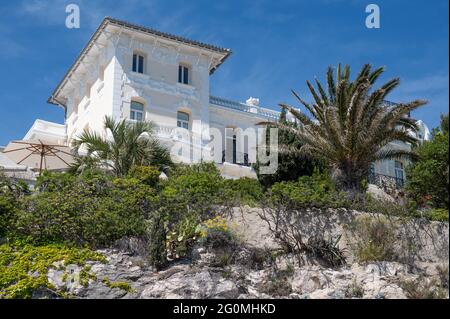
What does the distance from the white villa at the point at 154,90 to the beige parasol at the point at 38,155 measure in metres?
5.86

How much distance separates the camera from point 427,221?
19734 millimetres

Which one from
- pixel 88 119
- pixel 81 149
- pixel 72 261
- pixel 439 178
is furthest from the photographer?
pixel 88 119

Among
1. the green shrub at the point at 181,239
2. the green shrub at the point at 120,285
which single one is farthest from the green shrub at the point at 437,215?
the green shrub at the point at 120,285

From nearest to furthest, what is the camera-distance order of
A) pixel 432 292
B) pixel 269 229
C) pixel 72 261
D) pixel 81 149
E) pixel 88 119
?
1. pixel 432 292
2. pixel 72 261
3. pixel 269 229
4. pixel 81 149
5. pixel 88 119

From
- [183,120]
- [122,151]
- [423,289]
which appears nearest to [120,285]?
[122,151]

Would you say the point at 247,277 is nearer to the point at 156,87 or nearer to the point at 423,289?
the point at 423,289

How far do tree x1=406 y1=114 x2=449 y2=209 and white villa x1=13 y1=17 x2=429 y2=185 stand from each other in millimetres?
8088

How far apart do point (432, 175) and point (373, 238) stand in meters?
4.78

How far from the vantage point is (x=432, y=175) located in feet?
72.9

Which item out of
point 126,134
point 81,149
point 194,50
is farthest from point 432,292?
point 194,50

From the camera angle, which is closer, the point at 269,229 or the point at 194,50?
the point at 269,229

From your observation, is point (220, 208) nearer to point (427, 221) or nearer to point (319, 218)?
point (319, 218)

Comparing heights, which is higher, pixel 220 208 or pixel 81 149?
pixel 81 149
